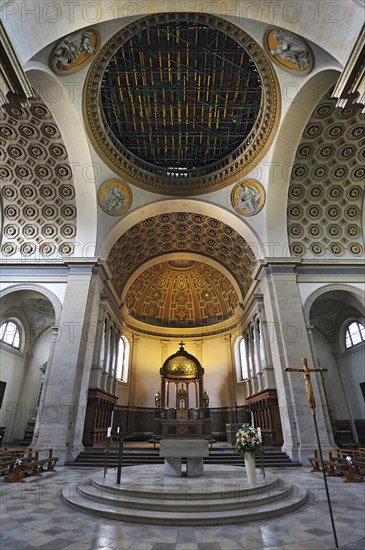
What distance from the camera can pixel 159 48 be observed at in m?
12.3

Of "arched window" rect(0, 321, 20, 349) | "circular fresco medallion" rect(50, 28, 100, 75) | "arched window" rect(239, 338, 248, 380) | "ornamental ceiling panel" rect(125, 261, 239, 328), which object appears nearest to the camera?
"circular fresco medallion" rect(50, 28, 100, 75)

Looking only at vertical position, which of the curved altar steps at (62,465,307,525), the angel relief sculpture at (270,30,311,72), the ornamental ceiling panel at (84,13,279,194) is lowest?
the curved altar steps at (62,465,307,525)

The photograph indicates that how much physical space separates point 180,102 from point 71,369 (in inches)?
503

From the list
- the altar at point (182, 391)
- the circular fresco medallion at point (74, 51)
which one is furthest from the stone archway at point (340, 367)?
the circular fresco medallion at point (74, 51)

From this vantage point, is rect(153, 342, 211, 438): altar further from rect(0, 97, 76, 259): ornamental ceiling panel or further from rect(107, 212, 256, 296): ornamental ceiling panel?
rect(0, 97, 76, 259): ornamental ceiling panel

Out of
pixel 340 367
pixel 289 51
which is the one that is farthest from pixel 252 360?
pixel 289 51

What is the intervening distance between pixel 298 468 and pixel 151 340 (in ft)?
46.3

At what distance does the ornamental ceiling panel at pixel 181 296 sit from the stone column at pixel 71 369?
7733mm

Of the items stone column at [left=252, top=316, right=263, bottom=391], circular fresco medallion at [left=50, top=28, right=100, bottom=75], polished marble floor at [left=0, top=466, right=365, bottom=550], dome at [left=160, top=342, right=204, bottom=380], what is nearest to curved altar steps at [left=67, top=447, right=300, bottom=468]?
stone column at [left=252, top=316, right=263, bottom=391]

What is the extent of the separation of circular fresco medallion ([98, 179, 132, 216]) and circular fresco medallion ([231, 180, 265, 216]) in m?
5.60

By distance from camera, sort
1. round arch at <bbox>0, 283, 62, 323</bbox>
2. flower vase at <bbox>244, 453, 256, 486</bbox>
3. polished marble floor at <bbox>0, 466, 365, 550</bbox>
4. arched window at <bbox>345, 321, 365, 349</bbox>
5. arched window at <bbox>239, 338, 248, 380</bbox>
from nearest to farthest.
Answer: polished marble floor at <bbox>0, 466, 365, 550</bbox>, flower vase at <bbox>244, 453, 256, 486</bbox>, round arch at <bbox>0, 283, 62, 323</bbox>, arched window at <bbox>345, 321, 365, 349</bbox>, arched window at <bbox>239, 338, 248, 380</bbox>

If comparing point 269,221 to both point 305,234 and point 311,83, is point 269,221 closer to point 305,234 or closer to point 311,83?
point 305,234

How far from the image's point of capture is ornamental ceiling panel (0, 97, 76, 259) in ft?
44.2

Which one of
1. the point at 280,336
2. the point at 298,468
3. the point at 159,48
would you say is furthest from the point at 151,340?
the point at 159,48
